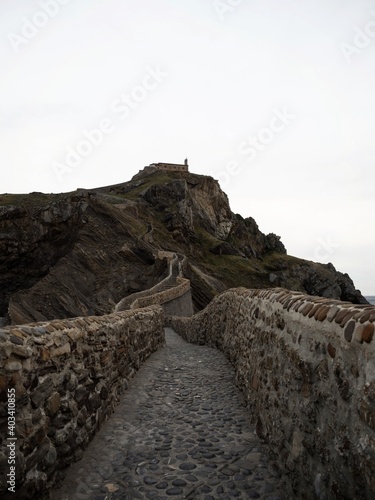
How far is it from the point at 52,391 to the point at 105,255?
4624cm

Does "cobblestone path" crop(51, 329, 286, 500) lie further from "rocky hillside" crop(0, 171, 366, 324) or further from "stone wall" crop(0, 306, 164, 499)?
"rocky hillside" crop(0, 171, 366, 324)

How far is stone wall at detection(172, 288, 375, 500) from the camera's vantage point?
→ 116 inches

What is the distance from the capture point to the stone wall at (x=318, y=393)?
2941 millimetres

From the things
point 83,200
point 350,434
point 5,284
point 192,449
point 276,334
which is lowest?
point 5,284

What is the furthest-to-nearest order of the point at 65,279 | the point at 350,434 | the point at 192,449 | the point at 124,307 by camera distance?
the point at 65,279 < the point at 124,307 < the point at 192,449 < the point at 350,434

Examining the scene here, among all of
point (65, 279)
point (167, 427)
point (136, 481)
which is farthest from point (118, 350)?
point (65, 279)

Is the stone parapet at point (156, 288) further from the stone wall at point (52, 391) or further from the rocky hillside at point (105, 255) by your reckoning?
the stone wall at point (52, 391)

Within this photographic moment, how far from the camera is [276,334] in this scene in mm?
5613

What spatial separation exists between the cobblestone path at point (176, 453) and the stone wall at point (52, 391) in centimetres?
32

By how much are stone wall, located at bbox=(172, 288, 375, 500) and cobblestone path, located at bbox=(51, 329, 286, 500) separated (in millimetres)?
376

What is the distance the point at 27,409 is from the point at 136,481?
5.61ft

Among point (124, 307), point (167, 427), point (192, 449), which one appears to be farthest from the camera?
point (124, 307)

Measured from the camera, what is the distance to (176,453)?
Result: 17.7 ft

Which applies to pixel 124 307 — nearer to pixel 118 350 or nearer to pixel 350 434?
pixel 118 350
